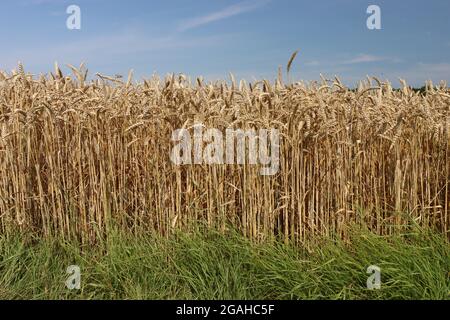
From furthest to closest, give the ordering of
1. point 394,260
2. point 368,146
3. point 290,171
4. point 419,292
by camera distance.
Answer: point 368,146
point 290,171
point 394,260
point 419,292

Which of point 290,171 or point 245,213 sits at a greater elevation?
point 290,171

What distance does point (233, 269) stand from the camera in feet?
11.1

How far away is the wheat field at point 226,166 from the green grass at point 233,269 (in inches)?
6.1

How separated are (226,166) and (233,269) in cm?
80

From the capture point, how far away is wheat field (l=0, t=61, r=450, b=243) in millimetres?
3717

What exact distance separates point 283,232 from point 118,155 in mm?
1411

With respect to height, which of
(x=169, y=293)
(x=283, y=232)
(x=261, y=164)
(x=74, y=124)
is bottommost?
(x=169, y=293)

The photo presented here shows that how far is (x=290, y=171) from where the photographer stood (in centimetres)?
368

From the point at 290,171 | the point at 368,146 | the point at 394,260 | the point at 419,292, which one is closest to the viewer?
the point at 419,292

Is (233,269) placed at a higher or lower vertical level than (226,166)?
lower

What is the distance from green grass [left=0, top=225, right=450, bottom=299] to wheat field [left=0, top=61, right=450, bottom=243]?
156 mm

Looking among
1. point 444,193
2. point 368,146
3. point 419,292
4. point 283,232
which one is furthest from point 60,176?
point 444,193

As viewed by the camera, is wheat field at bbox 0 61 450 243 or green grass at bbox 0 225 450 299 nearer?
green grass at bbox 0 225 450 299

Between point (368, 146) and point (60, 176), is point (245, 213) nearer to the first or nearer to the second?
point (368, 146)
